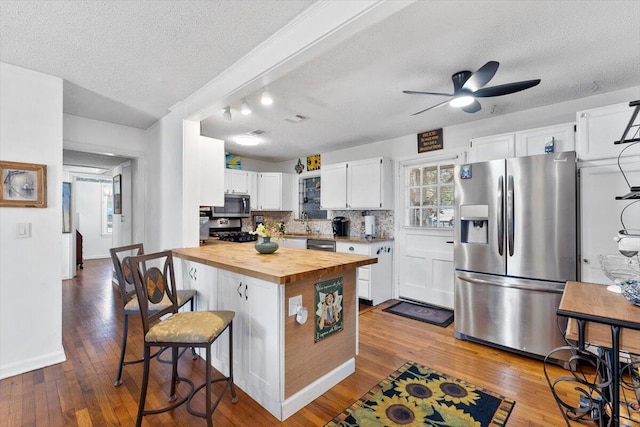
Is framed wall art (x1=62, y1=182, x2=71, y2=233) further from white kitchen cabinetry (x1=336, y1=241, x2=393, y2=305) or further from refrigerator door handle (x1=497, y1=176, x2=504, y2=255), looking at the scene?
refrigerator door handle (x1=497, y1=176, x2=504, y2=255)

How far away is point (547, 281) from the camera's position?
2623 mm

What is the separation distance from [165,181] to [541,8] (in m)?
3.73

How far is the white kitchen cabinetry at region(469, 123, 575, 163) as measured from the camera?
115 inches

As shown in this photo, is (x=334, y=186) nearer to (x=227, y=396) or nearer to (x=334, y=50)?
(x=334, y=50)

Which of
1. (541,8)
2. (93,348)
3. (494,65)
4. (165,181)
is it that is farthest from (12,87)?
(541,8)

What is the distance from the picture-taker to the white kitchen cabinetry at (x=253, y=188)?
18.4 feet

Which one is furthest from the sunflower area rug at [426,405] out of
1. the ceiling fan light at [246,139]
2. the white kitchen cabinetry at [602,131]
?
the ceiling fan light at [246,139]

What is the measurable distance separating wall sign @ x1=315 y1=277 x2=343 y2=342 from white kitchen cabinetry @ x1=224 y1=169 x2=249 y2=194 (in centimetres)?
360

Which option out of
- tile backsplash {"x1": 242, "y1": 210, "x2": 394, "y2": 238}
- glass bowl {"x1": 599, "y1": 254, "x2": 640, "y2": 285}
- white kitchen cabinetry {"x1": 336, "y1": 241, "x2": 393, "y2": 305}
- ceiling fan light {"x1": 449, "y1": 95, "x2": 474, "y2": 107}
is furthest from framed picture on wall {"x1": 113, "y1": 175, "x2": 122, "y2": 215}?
glass bowl {"x1": 599, "y1": 254, "x2": 640, "y2": 285}

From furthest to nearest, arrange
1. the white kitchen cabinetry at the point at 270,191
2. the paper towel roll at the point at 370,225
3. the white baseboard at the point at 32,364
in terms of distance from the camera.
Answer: the white kitchen cabinetry at the point at 270,191
the paper towel roll at the point at 370,225
the white baseboard at the point at 32,364

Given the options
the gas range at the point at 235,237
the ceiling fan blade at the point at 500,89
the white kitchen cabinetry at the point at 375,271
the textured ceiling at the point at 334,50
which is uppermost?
the textured ceiling at the point at 334,50

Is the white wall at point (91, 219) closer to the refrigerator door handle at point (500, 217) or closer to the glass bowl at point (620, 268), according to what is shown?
the refrigerator door handle at point (500, 217)

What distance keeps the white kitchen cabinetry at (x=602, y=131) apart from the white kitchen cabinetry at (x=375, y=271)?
8.26ft

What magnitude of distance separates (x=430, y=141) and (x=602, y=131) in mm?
1913
